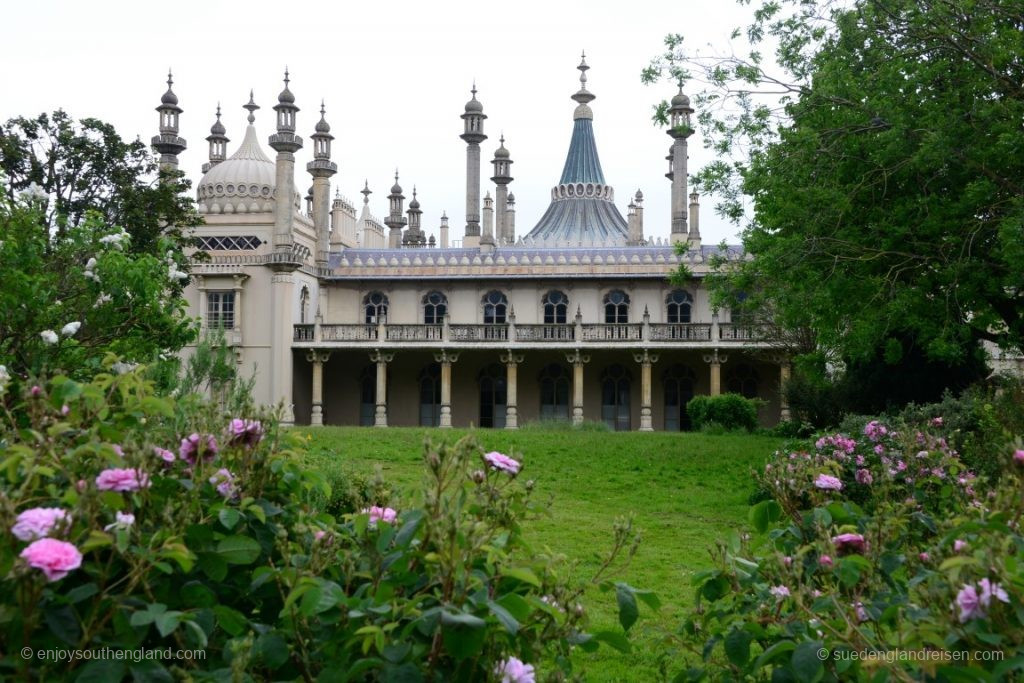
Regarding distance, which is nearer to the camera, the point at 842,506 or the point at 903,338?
the point at 842,506

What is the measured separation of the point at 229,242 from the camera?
36.5m

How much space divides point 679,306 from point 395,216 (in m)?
28.5

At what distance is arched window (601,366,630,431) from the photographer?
125 feet

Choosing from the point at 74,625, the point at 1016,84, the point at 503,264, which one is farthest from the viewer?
the point at 503,264

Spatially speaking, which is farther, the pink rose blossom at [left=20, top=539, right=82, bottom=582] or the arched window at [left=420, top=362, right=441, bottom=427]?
the arched window at [left=420, top=362, right=441, bottom=427]

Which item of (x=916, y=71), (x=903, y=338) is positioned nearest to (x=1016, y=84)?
(x=916, y=71)

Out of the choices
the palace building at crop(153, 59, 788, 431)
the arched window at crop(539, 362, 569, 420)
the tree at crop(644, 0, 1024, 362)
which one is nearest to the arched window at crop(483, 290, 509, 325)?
the palace building at crop(153, 59, 788, 431)

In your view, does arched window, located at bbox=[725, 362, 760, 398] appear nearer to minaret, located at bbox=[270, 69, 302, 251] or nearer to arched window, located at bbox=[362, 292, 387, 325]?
arched window, located at bbox=[362, 292, 387, 325]

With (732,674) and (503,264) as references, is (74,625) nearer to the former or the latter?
(732,674)

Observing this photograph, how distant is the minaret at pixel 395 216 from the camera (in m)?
60.2

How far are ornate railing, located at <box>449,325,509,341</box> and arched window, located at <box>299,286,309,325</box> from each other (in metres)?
5.39

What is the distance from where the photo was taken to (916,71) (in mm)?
16484

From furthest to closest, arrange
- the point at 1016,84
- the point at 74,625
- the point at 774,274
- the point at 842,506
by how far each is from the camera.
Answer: the point at 774,274 → the point at 1016,84 → the point at 842,506 → the point at 74,625

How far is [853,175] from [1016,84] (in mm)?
2798
